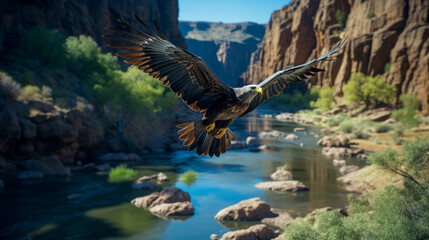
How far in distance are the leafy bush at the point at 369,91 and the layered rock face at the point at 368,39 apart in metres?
2.51

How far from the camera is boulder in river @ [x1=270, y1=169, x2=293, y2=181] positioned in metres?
22.3

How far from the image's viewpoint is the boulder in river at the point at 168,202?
16.5 metres

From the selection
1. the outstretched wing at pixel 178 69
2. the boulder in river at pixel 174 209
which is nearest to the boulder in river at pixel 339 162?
the boulder in river at pixel 174 209

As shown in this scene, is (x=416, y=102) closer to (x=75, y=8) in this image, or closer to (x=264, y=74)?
(x=75, y=8)

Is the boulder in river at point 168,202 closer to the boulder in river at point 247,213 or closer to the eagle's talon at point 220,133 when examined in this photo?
the boulder in river at point 247,213

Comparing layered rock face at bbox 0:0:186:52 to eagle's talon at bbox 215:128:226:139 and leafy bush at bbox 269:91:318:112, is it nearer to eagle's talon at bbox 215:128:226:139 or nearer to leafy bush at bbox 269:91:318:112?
eagle's talon at bbox 215:128:226:139

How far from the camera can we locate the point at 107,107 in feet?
102

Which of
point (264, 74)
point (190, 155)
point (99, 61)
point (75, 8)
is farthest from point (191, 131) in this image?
point (264, 74)

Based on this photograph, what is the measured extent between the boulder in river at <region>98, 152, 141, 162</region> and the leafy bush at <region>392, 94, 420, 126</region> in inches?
1050

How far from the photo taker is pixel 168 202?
17.4 m

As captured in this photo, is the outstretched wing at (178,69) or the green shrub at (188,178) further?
the green shrub at (188,178)

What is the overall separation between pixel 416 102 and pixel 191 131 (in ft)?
160

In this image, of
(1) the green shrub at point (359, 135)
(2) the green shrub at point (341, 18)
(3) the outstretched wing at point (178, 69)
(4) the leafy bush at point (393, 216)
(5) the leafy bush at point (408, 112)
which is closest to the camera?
(3) the outstretched wing at point (178, 69)

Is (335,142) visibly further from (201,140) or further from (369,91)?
(201,140)
